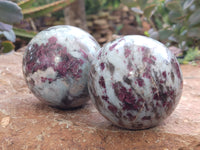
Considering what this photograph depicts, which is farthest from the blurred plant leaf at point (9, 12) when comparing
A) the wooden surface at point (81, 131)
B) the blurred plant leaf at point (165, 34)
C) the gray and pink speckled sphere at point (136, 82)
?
the blurred plant leaf at point (165, 34)

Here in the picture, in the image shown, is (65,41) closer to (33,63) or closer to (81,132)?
(33,63)

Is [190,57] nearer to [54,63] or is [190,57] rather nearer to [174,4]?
[174,4]

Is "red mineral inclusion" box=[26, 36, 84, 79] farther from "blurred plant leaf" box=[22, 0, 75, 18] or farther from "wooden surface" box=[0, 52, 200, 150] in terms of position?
"blurred plant leaf" box=[22, 0, 75, 18]

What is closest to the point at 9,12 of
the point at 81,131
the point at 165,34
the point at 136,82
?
the point at 81,131

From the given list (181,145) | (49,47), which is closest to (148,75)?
(181,145)

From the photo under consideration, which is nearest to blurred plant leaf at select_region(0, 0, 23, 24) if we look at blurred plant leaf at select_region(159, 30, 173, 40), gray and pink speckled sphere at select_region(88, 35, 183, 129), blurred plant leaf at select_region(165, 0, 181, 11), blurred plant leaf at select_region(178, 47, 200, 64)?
gray and pink speckled sphere at select_region(88, 35, 183, 129)

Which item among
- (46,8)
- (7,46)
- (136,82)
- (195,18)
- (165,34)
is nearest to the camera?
(136,82)
